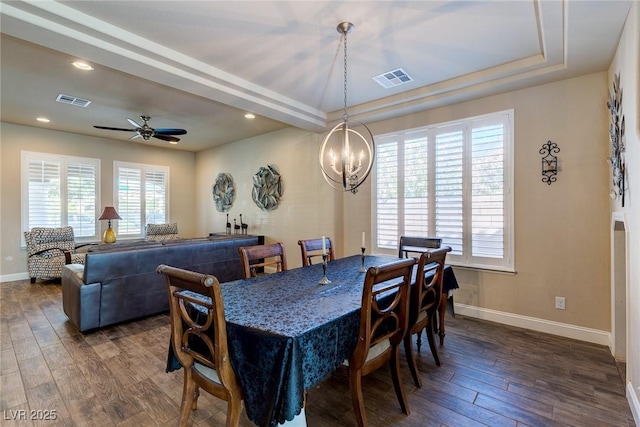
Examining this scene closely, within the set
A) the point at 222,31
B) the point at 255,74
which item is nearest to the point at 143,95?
the point at 255,74

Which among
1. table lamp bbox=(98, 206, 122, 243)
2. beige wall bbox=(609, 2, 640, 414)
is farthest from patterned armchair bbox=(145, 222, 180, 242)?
beige wall bbox=(609, 2, 640, 414)

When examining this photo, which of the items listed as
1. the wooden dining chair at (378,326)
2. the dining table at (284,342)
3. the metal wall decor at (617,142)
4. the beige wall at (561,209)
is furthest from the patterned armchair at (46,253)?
the metal wall decor at (617,142)

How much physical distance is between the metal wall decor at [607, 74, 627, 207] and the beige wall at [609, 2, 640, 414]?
0.45 ft

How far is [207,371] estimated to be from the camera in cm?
160

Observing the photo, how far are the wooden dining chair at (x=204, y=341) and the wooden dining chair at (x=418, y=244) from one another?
2.48 m

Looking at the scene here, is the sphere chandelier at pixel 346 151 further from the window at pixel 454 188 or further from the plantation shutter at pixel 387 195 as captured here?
the window at pixel 454 188

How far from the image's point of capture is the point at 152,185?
24.1 ft

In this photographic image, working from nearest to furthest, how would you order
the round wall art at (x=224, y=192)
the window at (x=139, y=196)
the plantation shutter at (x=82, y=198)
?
the plantation shutter at (x=82, y=198)
the window at (x=139, y=196)
the round wall art at (x=224, y=192)

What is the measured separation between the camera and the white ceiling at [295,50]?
7.36 feet

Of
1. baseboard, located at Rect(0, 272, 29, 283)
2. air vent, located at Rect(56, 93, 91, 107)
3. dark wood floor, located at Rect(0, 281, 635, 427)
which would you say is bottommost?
dark wood floor, located at Rect(0, 281, 635, 427)

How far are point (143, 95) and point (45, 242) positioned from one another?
365 centimetres

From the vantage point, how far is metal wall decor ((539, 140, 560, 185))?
319cm

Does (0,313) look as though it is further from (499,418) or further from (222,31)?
(499,418)

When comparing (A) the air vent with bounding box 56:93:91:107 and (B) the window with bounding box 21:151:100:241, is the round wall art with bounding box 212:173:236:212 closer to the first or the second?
(B) the window with bounding box 21:151:100:241
